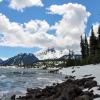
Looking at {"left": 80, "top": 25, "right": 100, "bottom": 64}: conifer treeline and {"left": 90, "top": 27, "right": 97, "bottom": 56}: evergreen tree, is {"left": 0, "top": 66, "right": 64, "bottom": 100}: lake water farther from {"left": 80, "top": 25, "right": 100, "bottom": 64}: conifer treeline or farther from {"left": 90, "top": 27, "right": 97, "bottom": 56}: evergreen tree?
{"left": 90, "top": 27, "right": 97, "bottom": 56}: evergreen tree

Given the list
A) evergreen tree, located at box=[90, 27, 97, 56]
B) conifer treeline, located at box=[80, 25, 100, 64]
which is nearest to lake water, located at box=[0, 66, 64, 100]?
conifer treeline, located at box=[80, 25, 100, 64]

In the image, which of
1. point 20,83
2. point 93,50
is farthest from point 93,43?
point 20,83

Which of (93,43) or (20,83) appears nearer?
(20,83)

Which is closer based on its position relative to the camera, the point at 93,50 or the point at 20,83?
→ the point at 20,83

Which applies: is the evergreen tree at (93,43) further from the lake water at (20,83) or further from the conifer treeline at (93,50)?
the lake water at (20,83)

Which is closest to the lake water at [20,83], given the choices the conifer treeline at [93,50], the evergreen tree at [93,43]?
the conifer treeline at [93,50]

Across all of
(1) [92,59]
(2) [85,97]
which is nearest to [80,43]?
(1) [92,59]

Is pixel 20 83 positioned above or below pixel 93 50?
below

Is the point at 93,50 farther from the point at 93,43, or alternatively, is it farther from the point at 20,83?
the point at 20,83

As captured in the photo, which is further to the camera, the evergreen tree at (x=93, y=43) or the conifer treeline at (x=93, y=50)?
the evergreen tree at (x=93, y=43)

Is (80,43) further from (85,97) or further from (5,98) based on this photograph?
(85,97)

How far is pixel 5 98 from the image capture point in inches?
1144

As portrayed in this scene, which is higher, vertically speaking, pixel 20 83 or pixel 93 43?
pixel 93 43

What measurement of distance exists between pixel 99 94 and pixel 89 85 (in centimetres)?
630
